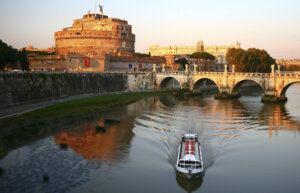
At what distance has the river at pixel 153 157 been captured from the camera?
1797 centimetres

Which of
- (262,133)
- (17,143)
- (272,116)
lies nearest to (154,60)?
(272,116)

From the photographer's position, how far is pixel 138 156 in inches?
890

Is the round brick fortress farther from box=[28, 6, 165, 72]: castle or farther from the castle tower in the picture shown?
the castle tower

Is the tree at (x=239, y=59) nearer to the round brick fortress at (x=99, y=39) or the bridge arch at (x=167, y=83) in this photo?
the bridge arch at (x=167, y=83)

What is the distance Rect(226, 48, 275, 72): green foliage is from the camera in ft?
252

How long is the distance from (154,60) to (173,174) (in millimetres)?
65427

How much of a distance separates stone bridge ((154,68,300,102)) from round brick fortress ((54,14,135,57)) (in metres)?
19.1

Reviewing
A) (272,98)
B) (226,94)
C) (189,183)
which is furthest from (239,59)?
→ (189,183)

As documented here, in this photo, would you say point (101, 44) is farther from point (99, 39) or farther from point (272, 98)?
point (272, 98)

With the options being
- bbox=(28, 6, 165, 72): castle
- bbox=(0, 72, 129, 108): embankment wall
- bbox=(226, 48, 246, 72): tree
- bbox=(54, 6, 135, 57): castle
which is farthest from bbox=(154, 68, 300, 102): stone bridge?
bbox=(54, 6, 135, 57): castle

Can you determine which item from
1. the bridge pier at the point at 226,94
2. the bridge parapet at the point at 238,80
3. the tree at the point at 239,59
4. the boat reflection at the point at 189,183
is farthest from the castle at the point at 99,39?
the boat reflection at the point at 189,183

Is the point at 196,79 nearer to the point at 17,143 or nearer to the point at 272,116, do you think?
the point at 272,116

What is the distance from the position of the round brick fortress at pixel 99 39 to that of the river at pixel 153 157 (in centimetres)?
4952

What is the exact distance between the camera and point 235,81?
56.1m
